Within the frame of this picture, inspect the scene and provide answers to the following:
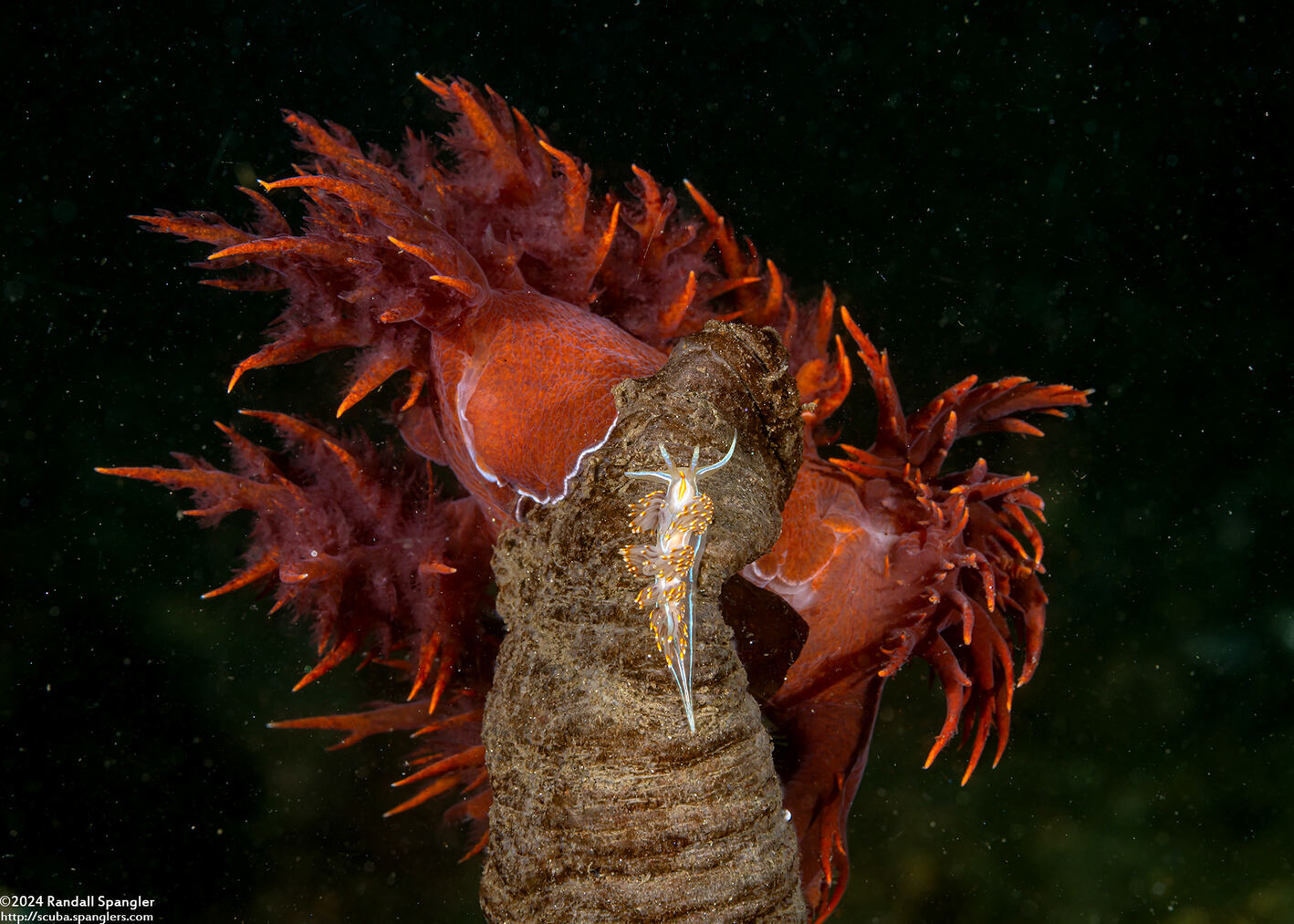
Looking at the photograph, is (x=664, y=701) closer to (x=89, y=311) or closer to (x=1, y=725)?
(x=89, y=311)

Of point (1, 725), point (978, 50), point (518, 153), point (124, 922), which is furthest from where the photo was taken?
point (124, 922)

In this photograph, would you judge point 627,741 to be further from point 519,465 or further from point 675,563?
point 519,465

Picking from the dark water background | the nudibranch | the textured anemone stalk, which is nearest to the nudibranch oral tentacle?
the textured anemone stalk

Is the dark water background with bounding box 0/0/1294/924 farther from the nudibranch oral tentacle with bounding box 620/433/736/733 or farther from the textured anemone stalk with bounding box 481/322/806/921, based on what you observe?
the nudibranch oral tentacle with bounding box 620/433/736/733

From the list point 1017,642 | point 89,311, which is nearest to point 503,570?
point 89,311

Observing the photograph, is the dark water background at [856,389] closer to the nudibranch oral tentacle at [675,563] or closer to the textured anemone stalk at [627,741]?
the textured anemone stalk at [627,741]

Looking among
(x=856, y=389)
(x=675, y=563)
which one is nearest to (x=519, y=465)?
(x=675, y=563)
